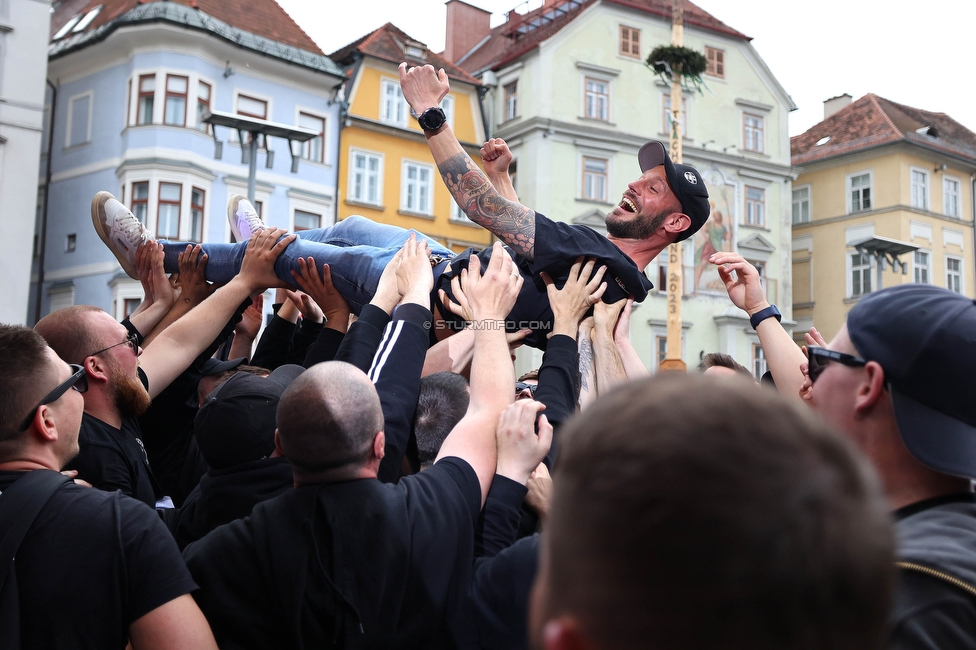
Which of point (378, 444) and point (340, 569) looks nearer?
point (340, 569)

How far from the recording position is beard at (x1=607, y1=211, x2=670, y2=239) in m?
4.36

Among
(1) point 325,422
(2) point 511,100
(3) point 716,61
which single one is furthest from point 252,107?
(1) point 325,422

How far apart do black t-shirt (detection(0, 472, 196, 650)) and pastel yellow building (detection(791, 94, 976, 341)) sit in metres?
32.7

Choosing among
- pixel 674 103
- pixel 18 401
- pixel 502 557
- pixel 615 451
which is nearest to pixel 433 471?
pixel 502 557

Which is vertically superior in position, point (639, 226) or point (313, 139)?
point (313, 139)

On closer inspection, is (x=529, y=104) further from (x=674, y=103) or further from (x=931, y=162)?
(x=931, y=162)

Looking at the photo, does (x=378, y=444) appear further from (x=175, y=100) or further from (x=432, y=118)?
(x=175, y=100)

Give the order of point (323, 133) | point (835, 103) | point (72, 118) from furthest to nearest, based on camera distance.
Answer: point (835, 103), point (323, 133), point (72, 118)

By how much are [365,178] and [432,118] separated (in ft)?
75.9

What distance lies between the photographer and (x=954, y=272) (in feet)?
114

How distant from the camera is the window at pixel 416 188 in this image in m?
27.2

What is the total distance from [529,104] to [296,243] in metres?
24.9

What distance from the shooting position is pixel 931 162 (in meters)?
34.2

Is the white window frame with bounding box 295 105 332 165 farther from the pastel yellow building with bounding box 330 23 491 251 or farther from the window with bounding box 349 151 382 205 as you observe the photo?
the window with bounding box 349 151 382 205
